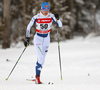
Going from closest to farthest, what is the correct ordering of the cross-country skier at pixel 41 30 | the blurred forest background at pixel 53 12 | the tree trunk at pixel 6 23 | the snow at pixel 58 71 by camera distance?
the snow at pixel 58 71, the cross-country skier at pixel 41 30, the tree trunk at pixel 6 23, the blurred forest background at pixel 53 12

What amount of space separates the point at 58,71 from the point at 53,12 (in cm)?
842

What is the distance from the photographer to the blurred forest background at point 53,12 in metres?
16.0

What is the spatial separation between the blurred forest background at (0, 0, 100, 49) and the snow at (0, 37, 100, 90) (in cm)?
416

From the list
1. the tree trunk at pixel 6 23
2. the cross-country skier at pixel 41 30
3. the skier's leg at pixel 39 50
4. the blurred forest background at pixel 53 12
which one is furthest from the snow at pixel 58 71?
the blurred forest background at pixel 53 12

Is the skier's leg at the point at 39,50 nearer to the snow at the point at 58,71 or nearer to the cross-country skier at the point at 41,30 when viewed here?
the cross-country skier at the point at 41,30

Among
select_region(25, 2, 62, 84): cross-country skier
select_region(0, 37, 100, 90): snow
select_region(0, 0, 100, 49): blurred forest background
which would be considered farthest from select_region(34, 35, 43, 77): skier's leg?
select_region(0, 0, 100, 49): blurred forest background

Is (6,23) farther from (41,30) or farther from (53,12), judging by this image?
(41,30)

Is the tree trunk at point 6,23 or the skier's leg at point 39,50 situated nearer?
the skier's leg at point 39,50

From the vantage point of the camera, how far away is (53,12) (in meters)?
16.3

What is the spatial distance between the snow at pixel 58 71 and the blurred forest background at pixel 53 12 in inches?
164

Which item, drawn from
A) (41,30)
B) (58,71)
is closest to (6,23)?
(58,71)

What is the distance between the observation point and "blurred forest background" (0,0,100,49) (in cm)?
1597

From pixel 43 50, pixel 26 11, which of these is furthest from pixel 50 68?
pixel 26 11

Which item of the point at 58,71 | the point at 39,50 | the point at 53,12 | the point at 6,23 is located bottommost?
the point at 58,71
